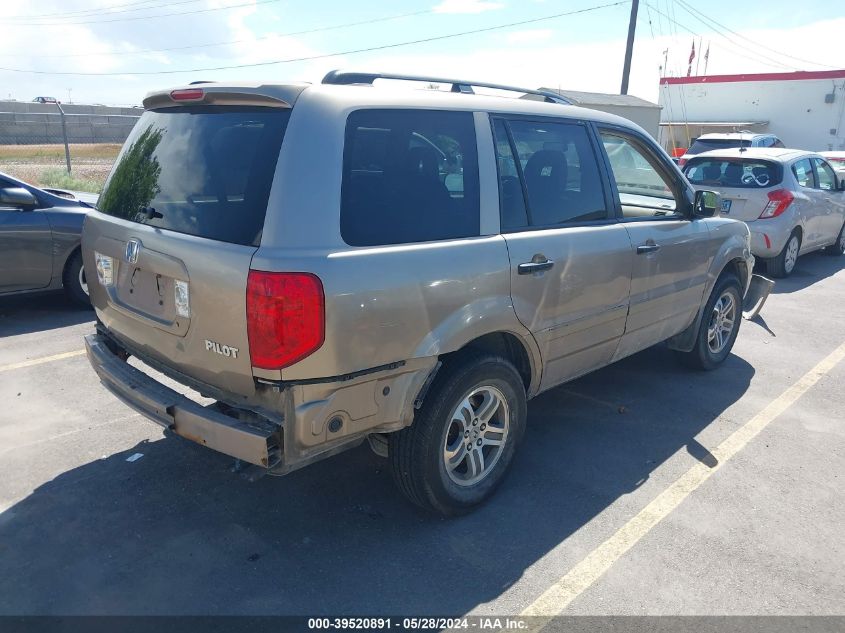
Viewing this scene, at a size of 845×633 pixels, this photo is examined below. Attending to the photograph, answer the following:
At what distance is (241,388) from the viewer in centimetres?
284

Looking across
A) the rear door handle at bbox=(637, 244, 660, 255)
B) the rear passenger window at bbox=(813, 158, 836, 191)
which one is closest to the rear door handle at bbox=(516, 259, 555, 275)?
the rear door handle at bbox=(637, 244, 660, 255)

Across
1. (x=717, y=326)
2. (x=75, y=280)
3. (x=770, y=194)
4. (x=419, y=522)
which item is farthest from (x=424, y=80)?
(x=770, y=194)

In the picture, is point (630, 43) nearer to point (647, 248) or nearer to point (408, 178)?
point (647, 248)

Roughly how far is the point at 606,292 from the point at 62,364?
421 centimetres

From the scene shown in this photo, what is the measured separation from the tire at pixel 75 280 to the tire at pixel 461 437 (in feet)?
15.9

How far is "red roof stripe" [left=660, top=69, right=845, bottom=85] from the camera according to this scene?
3394 centimetres

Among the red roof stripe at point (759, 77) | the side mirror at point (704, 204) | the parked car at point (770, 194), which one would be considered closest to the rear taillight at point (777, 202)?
the parked car at point (770, 194)

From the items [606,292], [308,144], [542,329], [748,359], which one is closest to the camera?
[308,144]

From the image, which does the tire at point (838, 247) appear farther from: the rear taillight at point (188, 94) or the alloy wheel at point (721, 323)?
the rear taillight at point (188, 94)

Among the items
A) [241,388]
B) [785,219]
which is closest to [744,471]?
[241,388]

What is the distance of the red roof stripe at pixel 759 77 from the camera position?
33938 mm

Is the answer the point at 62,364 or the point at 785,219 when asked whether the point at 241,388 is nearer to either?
the point at 62,364

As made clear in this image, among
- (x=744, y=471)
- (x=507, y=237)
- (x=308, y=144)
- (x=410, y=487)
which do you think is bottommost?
(x=744, y=471)

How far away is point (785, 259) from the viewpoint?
947cm
